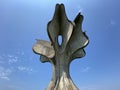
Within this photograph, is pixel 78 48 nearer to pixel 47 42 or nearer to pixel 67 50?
pixel 67 50

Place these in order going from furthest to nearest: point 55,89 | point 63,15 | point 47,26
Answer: point 63,15
point 47,26
point 55,89

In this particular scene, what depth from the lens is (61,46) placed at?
1508 cm

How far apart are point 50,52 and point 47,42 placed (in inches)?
58.1

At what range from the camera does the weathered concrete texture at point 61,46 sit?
13875 millimetres

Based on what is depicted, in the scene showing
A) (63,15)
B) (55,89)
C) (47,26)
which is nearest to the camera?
(55,89)

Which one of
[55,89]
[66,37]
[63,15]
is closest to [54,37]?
[66,37]

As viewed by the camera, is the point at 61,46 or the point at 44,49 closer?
the point at 61,46

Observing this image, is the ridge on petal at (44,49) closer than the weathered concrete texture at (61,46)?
No

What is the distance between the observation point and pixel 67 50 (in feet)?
49.4

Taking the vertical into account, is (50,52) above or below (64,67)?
above

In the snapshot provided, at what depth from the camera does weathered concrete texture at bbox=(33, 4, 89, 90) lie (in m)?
13.9

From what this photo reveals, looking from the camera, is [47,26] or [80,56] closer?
[47,26]

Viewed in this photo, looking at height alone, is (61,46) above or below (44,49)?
below

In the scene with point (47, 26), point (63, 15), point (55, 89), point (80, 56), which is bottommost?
point (55, 89)
